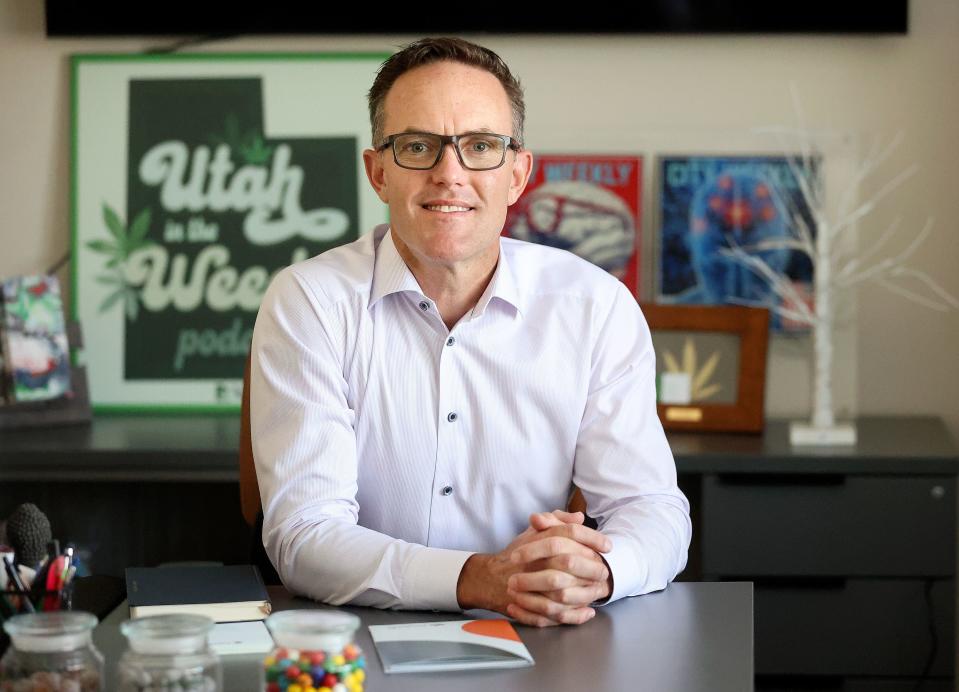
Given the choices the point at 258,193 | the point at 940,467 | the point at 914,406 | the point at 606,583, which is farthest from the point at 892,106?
the point at 606,583

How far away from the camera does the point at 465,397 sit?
6.39ft

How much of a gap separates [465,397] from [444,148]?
369 mm

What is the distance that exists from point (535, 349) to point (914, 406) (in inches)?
59.6

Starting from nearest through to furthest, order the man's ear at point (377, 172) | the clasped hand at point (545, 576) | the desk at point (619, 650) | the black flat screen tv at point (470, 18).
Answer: the desk at point (619, 650)
the clasped hand at point (545, 576)
the man's ear at point (377, 172)
the black flat screen tv at point (470, 18)

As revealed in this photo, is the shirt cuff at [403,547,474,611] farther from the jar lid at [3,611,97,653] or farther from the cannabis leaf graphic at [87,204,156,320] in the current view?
the cannabis leaf graphic at [87,204,156,320]

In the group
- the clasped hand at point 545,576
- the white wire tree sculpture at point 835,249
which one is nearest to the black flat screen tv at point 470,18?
the white wire tree sculpture at point 835,249

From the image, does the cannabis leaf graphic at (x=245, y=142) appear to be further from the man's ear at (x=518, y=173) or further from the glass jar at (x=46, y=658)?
the glass jar at (x=46, y=658)

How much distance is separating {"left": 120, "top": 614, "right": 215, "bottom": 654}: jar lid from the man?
665 mm

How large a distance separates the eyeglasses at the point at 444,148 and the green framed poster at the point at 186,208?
128cm

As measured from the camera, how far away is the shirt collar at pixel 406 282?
1940 mm

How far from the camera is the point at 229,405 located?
3164 mm

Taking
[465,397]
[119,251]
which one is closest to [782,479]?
[465,397]

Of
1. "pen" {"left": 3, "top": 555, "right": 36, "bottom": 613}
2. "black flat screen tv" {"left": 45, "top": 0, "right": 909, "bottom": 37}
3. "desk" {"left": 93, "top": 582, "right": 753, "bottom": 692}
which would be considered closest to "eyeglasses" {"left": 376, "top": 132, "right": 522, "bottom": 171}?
"desk" {"left": 93, "top": 582, "right": 753, "bottom": 692}

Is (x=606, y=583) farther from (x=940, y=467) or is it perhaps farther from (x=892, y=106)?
(x=892, y=106)
